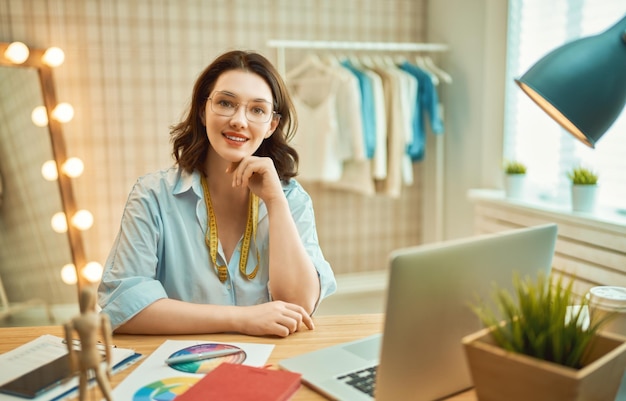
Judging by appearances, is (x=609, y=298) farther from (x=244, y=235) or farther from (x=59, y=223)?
(x=59, y=223)

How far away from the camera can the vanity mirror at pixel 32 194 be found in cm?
271

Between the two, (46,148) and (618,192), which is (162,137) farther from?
(618,192)

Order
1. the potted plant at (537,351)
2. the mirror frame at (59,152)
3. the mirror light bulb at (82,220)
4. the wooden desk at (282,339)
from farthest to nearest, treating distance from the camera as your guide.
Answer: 1. the mirror light bulb at (82,220)
2. the mirror frame at (59,152)
3. the wooden desk at (282,339)
4. the potted plant at (537,351)

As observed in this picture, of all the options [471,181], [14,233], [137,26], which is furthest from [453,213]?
[14,233]

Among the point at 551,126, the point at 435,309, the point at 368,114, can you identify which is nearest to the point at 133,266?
the point at 435,309

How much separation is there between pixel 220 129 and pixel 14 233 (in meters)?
1.74

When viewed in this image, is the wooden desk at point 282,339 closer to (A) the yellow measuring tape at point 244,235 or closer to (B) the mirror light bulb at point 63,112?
(A) the yellow measuring tape at point 244,235

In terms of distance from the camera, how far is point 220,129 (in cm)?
152

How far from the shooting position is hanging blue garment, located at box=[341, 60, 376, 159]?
9.78ft

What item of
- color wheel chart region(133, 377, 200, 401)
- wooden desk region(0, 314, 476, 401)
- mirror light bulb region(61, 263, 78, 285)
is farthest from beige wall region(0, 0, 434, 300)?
color wheel chart region(133, 377, 200, 401)

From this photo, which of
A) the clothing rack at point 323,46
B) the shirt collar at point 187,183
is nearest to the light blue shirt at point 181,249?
the shirt collar at point 187,183

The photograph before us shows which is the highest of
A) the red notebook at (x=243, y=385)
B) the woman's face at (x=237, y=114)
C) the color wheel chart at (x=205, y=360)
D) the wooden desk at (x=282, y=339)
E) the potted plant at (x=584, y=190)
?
the woman's face at (x=237, y=114)

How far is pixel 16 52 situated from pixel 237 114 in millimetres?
1846

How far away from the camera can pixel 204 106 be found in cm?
165
